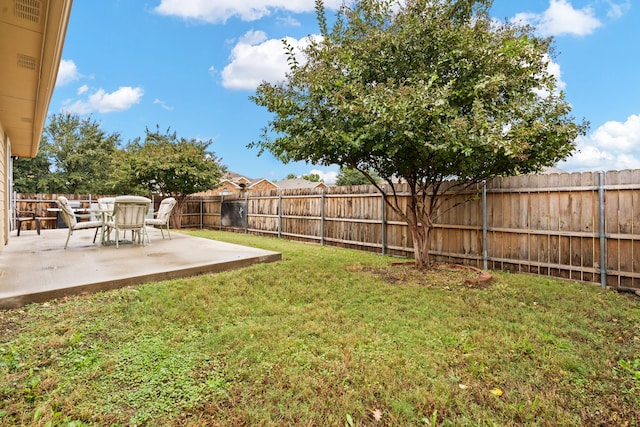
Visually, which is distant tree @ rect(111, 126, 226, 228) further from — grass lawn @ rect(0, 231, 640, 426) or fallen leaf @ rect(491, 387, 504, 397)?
fallen leaf @ rect(491, 387, 504, 397)

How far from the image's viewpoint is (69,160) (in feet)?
71.6

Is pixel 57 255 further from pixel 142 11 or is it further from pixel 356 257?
pixel 142 11

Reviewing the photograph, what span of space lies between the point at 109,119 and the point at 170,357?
28.1m

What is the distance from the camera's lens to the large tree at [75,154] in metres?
21.5

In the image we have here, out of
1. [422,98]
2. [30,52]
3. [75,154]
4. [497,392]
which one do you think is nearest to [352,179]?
[75,154]

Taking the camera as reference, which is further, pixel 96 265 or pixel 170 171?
pixel 170 171

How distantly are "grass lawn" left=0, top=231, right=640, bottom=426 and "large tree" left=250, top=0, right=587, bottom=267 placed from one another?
2162 millimetres

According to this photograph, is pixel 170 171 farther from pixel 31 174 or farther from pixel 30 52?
pixel 31 174

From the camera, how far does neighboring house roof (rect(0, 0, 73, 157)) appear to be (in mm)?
2494

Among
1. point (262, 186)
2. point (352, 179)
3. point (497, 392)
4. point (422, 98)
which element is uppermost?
point (352, 179)

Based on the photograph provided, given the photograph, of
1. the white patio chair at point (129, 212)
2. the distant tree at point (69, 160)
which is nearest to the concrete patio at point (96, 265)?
the white patio chair at point (129, 212)

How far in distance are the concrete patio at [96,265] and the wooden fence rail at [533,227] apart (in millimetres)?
3186

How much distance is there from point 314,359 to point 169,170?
13.8 m

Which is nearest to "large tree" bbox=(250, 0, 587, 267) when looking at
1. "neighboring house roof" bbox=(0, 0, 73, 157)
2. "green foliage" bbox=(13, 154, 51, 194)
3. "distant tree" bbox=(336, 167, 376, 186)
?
"neighboring house roof" bbox=(0, 0, 73, 157)
